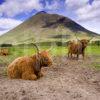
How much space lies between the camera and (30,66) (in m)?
15.7

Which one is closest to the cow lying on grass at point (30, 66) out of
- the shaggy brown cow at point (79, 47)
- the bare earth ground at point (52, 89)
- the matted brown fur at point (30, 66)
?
the matted brown fur at point (30, 66)

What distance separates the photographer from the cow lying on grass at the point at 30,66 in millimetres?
15375

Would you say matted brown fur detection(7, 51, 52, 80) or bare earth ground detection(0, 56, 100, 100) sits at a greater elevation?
matted brown fur detection(7, 51, 52, 80)

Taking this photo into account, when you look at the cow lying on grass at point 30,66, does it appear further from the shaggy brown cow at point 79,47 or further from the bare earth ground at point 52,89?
the shaggy brown cow at point 79,47

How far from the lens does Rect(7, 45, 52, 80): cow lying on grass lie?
15.4 meters

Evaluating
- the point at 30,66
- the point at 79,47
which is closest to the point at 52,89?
the point at 30,66

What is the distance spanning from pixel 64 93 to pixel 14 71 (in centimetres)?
403

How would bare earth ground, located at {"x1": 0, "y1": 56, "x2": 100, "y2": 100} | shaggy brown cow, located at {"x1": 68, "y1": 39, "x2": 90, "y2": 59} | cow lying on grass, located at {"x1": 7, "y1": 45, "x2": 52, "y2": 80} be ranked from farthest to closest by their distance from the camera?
shaggy brown cow, located at {"x1": 68, "y1": 39, "x2": 90, "y2": 59}, cow lying on grass, located at {"x1": 7, "y1": 45, "x2": 52, "y2": 80}, bare earth ground, located at {"x1": 0, "y1": 56, "x2": 100, "y2": 100}

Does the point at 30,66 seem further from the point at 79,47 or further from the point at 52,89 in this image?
the point at 79,47

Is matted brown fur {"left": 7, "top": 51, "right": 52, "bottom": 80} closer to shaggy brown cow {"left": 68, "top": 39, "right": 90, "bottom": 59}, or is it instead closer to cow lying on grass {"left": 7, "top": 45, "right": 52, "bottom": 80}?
cow lying on grass {"left": 7, "top": 45, "right": 52, "bottom": 80}

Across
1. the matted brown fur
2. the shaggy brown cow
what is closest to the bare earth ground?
the matted brown fur

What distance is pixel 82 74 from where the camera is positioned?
1817 centimetres

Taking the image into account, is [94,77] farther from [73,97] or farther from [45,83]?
[73,97]

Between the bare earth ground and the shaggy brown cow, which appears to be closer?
the bare earth ground
